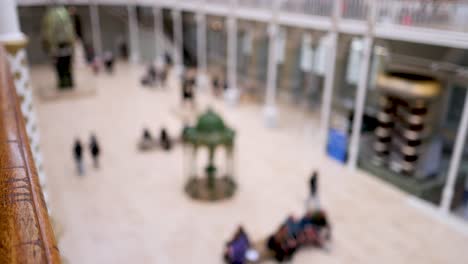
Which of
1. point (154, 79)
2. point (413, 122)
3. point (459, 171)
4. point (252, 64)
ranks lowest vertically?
point (459, 171)

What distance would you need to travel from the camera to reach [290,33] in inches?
552

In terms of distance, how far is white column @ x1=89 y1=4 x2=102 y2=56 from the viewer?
2566 centimetres

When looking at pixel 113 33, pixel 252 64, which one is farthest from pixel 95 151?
pixel 113 33

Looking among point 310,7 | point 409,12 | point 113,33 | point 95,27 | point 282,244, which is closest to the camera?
point 282,244

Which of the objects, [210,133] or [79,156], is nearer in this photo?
[210,133]

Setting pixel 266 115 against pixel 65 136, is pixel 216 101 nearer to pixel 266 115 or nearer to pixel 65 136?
pixel 266 115

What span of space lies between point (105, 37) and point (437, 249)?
25.4m

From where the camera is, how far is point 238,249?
23.2 feet

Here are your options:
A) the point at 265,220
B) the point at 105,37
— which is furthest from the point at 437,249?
the point at 105,37

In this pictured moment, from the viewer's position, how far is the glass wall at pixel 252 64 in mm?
19016

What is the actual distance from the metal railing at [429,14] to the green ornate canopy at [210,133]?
493 cm

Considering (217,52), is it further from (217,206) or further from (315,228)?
(315,228)

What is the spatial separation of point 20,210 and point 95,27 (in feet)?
91.0

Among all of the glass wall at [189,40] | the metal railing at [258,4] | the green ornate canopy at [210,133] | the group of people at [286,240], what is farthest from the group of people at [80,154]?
the glass wall at [189,40]
